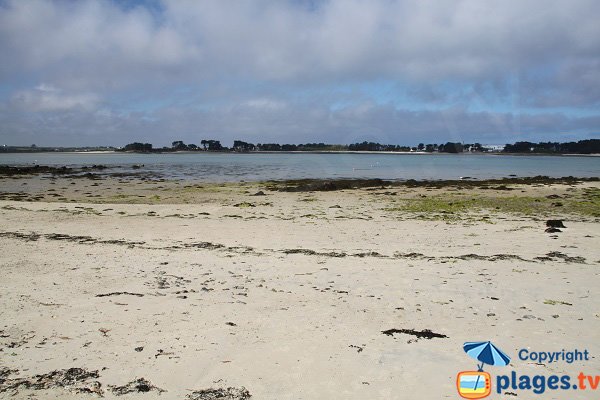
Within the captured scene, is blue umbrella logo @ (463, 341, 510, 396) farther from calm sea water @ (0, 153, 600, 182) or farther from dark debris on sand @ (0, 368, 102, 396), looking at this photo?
calm sea water @ (0, 153, 600, 182)

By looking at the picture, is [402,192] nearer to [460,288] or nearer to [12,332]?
[460,288]

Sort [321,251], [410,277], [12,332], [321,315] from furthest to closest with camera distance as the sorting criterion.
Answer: [321,251] < [410,277] < [321,315] < [12,332]

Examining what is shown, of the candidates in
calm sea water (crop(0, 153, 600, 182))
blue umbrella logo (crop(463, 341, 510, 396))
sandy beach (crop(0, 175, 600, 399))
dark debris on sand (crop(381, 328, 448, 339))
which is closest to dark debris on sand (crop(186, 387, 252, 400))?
sandy beach (crop(0, 175, 600, 399))

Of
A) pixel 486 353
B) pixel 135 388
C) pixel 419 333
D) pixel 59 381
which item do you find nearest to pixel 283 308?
pixel 419 333

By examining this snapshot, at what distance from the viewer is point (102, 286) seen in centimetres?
708

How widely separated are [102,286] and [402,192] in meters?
22.8

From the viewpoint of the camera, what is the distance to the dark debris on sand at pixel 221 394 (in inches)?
154

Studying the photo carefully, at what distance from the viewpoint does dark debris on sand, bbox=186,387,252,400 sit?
3.92 metres

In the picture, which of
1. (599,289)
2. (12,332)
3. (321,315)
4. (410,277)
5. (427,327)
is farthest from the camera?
(410,277)

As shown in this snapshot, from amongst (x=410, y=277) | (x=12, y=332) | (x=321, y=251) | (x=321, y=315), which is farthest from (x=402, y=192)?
(x=12, y=332)

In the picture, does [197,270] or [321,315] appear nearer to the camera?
[321,315]

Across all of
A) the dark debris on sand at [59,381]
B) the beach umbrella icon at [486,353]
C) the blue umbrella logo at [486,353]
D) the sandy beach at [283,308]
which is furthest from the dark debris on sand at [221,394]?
the beach umbrella icon at [486,353]

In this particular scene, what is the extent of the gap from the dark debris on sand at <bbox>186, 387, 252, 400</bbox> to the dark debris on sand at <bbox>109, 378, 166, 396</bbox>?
0.31 metres

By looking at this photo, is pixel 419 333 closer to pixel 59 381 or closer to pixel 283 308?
pixel 283 308
